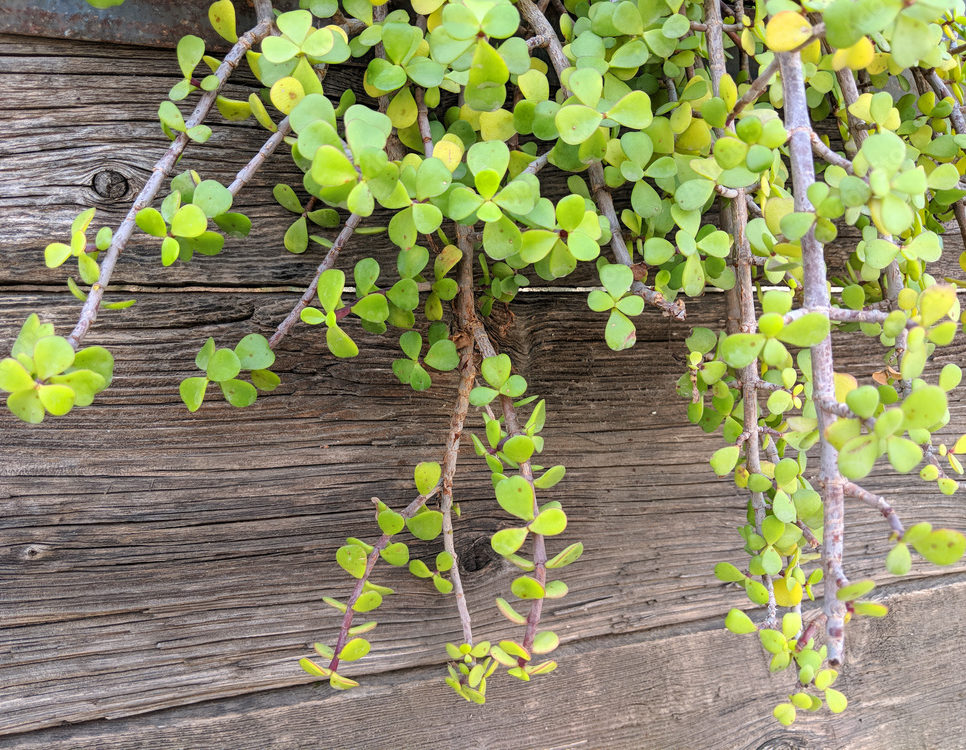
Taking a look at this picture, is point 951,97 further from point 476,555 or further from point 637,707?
point 637,707

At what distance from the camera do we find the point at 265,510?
2.70 ft

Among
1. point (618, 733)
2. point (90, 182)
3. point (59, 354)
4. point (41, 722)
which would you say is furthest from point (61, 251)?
point (618, 733)

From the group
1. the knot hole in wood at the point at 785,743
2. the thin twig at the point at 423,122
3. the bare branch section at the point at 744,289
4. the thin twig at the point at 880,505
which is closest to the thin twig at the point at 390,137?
the thin twig at the point at 423,122

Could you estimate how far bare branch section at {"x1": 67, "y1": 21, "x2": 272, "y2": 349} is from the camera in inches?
20.5

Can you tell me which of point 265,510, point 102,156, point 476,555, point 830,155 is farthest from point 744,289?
point 102,156

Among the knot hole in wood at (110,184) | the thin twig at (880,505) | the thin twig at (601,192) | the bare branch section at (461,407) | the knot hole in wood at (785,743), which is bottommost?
the knot hole in wood at (785,743)

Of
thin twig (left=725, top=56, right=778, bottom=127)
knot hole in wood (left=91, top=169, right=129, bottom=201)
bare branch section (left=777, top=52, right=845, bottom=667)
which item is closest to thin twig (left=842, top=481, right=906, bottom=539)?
bare branch section (left=777, top=52, right=845, bottom=667)

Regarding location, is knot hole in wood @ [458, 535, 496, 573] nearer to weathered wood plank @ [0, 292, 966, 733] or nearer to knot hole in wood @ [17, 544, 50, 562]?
weathered wood plank @ [0, 292, 966, 733]

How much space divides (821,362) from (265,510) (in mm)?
635

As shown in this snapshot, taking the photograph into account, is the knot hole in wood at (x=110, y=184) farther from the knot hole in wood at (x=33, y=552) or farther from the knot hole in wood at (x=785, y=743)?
the knot hole in wood at (x=785, y=743)

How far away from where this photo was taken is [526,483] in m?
0.57

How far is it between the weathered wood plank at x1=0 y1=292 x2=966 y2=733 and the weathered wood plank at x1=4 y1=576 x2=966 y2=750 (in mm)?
31

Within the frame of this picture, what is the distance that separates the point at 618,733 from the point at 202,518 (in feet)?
2.17

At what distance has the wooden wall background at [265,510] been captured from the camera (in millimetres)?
749
